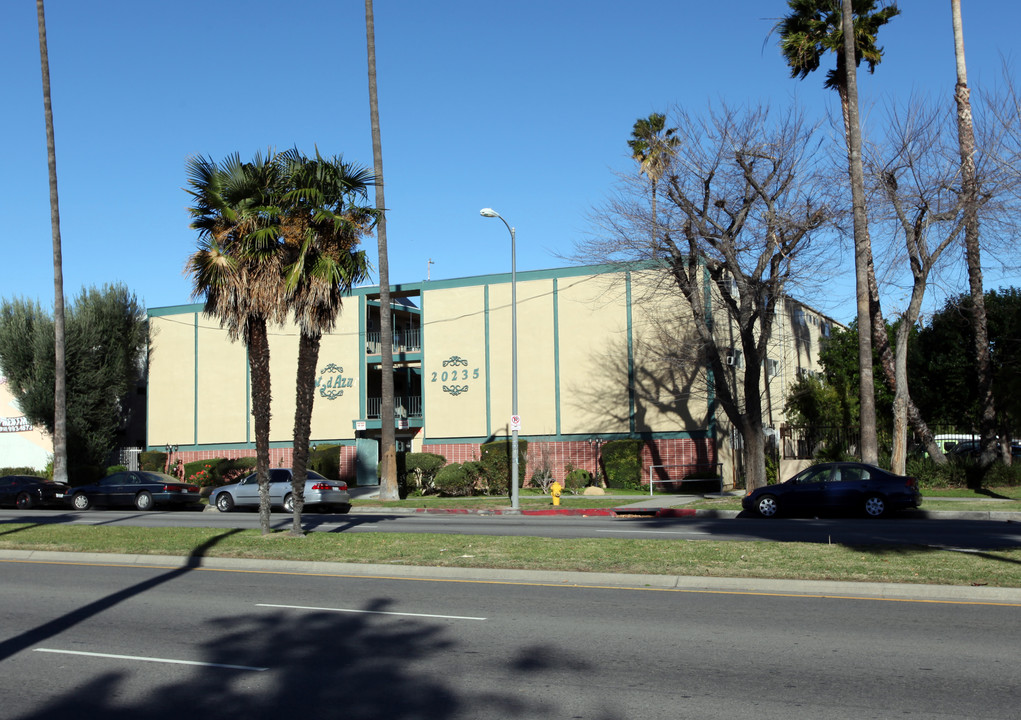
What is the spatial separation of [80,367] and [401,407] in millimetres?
15354

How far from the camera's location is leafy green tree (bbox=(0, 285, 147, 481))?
41594mm

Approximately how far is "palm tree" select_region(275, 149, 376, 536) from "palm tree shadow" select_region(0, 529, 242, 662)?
2.55 metres

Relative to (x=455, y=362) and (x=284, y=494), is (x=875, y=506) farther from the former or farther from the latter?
(x=455, y=362)

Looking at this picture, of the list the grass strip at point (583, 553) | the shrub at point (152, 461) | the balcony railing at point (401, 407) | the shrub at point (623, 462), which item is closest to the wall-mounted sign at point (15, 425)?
the shrub at point (152, 461)

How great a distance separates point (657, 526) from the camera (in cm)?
1948

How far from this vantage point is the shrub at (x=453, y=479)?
3303 cm

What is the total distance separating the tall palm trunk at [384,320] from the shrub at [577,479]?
681 centimetres

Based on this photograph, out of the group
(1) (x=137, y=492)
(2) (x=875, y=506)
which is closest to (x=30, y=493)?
(1) (x=137, y=492)

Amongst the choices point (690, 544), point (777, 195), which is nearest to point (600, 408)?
point (777, 195)

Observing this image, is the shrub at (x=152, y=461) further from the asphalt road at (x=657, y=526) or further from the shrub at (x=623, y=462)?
the shrub at (x=623, y=462)

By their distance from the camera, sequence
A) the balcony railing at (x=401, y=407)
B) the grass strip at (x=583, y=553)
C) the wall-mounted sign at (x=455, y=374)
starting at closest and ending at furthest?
the grass strip at (x=583, y=553) → the wall-mounted sign at (x=455, y=374) → the balcony railing at (x=401, y=407)

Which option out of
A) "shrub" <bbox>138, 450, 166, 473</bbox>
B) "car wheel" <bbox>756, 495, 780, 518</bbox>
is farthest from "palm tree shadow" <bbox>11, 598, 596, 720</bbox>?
"shrub" <bbox>138, 450, 166, 473</bbox>

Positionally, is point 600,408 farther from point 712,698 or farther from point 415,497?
point 712,698

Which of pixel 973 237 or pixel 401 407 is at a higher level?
pixel 973 237
